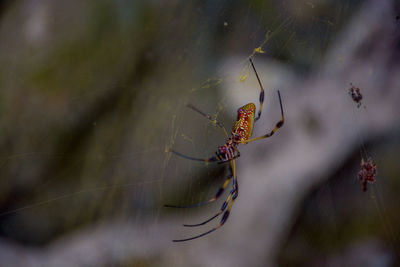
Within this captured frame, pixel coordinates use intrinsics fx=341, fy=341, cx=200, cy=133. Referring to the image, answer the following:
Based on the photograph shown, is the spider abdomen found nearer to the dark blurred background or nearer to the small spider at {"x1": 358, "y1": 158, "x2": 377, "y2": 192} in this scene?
the dark blurred background

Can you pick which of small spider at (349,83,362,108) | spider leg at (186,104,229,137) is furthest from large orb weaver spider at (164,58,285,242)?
small spider at (349,83,362,108)

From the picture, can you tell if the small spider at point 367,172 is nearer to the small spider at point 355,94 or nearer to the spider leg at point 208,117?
the small spider at point 355,94

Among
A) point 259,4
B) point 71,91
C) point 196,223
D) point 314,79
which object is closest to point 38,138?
point 71,91

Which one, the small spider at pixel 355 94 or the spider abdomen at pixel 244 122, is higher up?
the small spider at pixel 355 94

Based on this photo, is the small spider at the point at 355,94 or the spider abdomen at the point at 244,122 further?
the small spider at the point at 355,94

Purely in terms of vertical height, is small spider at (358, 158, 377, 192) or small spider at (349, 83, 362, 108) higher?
small spider at (349, 83, 362, 108)

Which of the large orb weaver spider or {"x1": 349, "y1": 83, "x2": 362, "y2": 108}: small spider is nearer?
the large orb weaver spider

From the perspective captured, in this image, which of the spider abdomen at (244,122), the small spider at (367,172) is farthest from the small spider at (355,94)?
the spider abdomen at (244,122)
